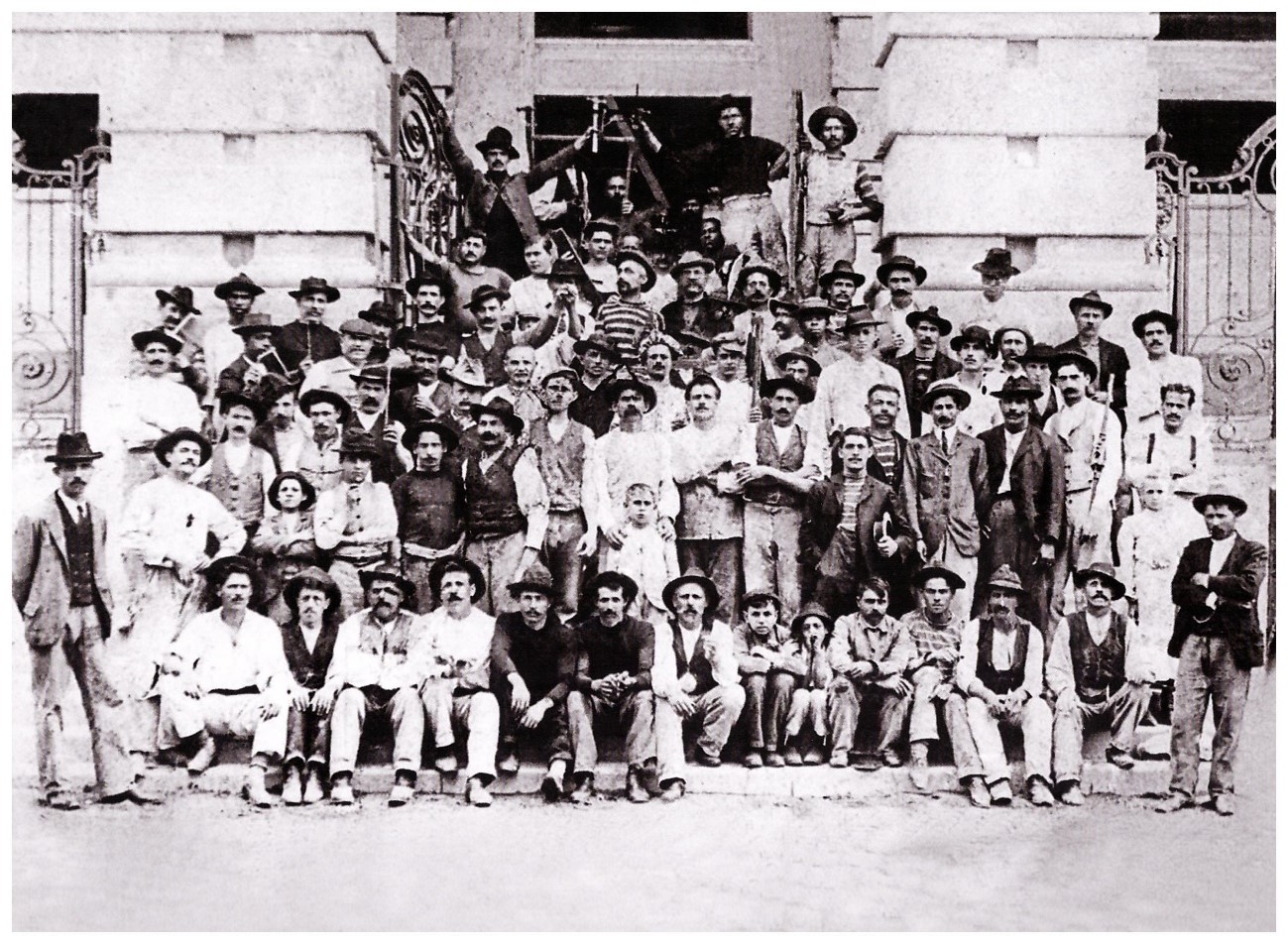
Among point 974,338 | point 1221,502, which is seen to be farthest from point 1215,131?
point 1221,502

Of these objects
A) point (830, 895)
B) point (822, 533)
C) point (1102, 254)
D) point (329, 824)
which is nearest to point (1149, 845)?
point (830, 895)

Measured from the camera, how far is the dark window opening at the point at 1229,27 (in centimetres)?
698

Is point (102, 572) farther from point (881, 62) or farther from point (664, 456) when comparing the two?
point (881, 62)

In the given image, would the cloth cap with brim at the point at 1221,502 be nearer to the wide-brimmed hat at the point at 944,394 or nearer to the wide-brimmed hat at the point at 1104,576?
the wide-brimmed hat at the point at 1104,576

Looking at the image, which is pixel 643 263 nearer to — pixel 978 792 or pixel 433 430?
pixel 433 430

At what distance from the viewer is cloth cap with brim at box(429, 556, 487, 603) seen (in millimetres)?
6695

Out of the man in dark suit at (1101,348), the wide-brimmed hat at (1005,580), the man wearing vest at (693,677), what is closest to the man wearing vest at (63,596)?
the man wearing vest at (693,677)

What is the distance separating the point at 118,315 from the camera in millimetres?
6965

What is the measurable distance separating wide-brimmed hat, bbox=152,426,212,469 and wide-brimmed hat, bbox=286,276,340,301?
2.15 ft

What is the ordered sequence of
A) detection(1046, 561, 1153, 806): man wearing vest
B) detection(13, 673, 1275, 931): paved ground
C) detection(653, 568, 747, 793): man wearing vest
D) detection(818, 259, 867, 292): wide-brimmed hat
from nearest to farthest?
1. detection(13, 673, 1275, 931): paved ground
2. detection(653, 568, 747, 793): man wearing vest
3. detection(1046, 561, 1153, 806): man wearing vest
4. detection(818, 259, 867, 292): wide-brimmed hat

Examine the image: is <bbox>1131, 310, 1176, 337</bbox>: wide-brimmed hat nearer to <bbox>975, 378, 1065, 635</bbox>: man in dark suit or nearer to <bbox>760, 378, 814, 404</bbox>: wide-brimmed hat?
<bbox>975, 378, 1065, 635</bbox>: man in dark suit

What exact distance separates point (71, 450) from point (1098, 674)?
3.92 m

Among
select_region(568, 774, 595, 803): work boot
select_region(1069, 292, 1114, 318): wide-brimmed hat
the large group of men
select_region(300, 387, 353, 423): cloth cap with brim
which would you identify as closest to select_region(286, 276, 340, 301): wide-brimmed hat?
the large group of men

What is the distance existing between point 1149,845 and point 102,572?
400 centimetres
